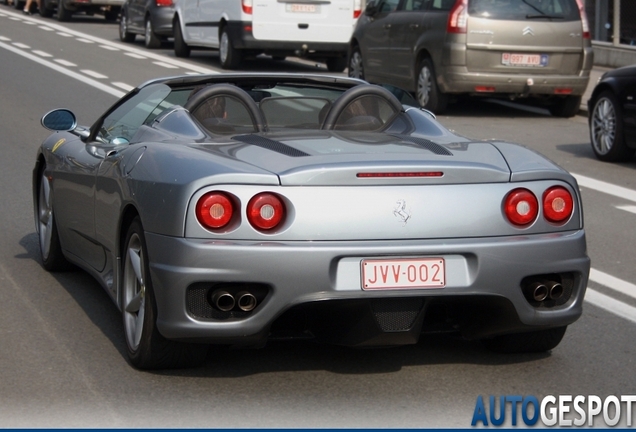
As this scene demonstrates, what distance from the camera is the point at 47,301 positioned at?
670 centimetres

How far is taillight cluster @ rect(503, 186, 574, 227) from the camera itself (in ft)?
16.8

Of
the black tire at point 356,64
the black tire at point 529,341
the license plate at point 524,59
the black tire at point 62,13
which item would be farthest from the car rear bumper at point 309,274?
the black tire at point 62,13

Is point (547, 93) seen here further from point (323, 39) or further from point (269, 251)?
point (269, 251)

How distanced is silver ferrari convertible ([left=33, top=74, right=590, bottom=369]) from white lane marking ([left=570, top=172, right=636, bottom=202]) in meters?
5.39

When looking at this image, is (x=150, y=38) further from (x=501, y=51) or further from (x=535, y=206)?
(x=535, y=206)

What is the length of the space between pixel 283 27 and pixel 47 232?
1486cm

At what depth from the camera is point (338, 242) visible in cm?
487

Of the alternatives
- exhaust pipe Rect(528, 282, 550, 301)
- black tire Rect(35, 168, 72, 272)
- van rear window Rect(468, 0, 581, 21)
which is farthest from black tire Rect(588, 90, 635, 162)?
exhaust pipe Rect(528, 282, 550, 301)

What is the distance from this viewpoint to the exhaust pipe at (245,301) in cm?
491

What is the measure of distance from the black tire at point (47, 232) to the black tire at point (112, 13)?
1172 inches

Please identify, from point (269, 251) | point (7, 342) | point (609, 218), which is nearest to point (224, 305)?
point (269, 251)

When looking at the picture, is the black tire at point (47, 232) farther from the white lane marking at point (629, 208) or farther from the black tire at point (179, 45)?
the black tire at point (179, 45)

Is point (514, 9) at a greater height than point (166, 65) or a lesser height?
greater

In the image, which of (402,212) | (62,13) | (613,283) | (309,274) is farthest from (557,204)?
(62,13)
